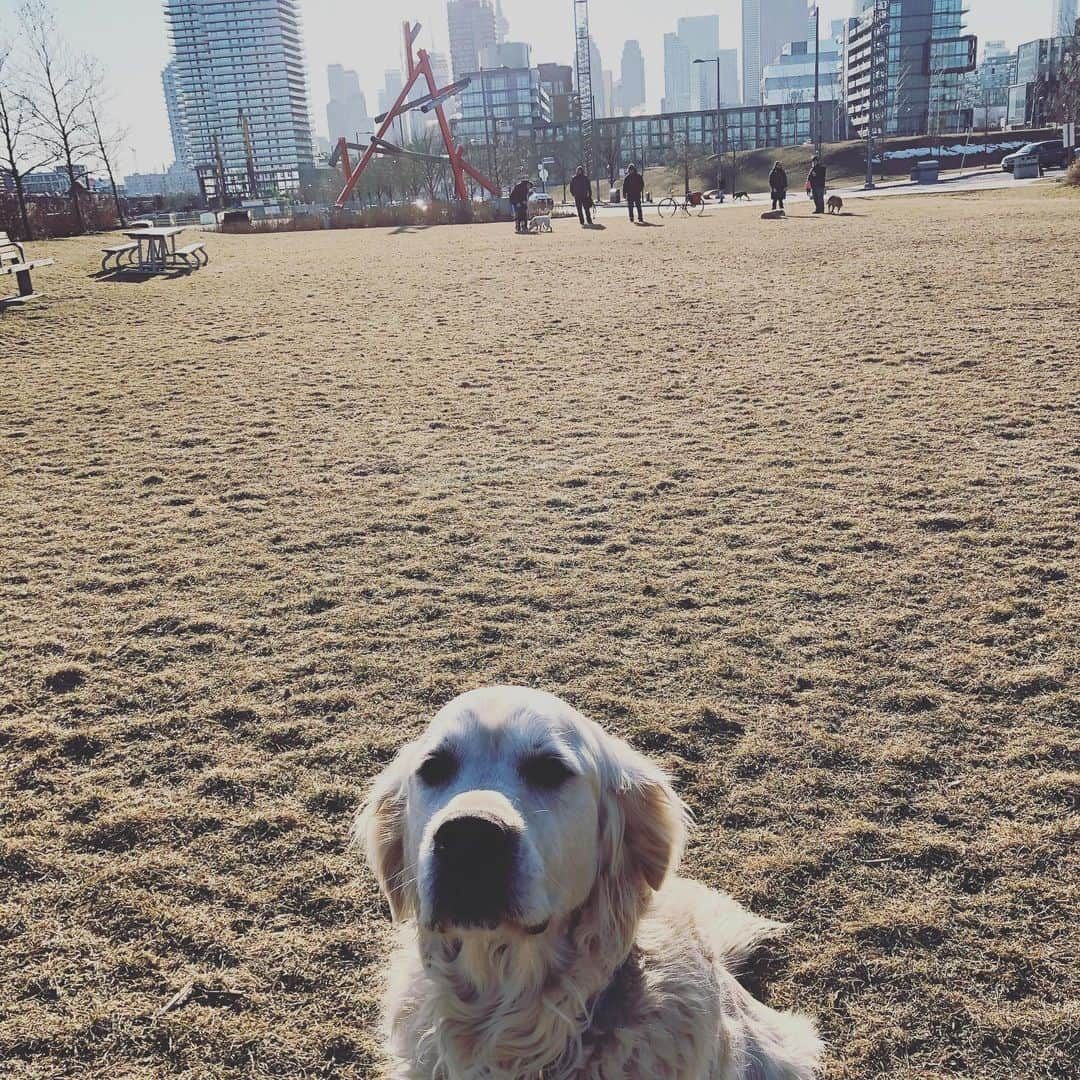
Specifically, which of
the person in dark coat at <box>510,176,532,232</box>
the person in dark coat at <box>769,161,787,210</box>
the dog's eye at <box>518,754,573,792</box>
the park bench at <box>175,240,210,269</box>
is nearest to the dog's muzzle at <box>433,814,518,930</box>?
the dog's eye at <box>518,754,573,792</box>

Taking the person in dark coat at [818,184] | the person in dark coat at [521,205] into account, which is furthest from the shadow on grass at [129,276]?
the person in dark coat at [818,184]

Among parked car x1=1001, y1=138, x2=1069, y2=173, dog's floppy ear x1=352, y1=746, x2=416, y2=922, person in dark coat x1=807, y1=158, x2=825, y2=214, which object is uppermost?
parked car x1=1001, y1=138, x2=1069, y2=173

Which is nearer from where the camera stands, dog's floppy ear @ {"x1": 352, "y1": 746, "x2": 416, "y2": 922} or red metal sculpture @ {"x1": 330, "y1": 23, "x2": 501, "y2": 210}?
dog's floppy ear @ {"x1": 352, "y1": 746, "x2": 416, "y2": 922}

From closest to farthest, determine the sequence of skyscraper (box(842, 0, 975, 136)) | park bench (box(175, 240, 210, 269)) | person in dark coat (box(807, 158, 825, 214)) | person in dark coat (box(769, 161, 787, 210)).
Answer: park bench (box(175, 240, 210, 269))
person in dark coat (box(807, 158, 825, 214))
person in dark coat (box(769, 161, 787, 210))
skyscraper (box(842, 0, 975, 136))

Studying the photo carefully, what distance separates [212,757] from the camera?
3.66 m

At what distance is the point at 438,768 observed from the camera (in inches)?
83.2

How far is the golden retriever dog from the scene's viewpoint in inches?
75.3

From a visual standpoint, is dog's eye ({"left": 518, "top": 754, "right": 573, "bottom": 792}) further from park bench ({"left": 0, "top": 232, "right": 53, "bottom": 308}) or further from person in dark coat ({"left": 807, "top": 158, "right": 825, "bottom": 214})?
person in dark coat ({"left": 807, "top": 158, "right": 825, "bottom": 214})

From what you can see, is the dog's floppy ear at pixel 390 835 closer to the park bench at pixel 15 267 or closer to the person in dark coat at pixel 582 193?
the park bench at pixel 15 267

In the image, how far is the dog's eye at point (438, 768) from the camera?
210 centimetres

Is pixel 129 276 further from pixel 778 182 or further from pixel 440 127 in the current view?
pixel 440 127

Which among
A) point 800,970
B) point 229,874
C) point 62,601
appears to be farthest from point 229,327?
point 800,970

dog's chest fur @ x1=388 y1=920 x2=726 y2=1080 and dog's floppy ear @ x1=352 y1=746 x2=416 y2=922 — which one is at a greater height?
dog's floppy ear @ x1=352 y1=746 x2=416 y2=922

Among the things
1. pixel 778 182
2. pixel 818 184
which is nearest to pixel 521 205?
pixel 778 182
